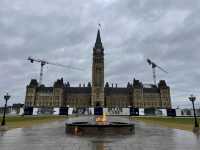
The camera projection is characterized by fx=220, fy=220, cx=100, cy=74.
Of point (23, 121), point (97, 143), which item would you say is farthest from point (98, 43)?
point (97, 143)

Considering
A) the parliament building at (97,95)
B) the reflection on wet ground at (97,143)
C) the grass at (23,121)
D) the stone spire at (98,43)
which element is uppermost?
the stone spire at (98,43)

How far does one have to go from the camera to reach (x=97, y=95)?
164750 mm

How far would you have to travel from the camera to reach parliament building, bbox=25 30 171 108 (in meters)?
166

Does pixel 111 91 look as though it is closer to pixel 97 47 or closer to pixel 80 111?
pixel 97 47

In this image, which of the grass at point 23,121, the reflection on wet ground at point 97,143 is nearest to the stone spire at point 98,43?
the grass at point 23,121

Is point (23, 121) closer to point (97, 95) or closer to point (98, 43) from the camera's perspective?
point (97, 95)

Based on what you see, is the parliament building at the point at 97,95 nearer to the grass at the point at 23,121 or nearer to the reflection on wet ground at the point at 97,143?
the grass at the point at 23,121

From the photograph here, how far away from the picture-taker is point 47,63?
18838 cm

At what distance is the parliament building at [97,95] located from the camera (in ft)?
545

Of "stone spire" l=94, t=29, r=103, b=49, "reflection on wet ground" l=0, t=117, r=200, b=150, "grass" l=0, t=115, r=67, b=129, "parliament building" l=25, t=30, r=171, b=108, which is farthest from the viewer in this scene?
"stone spire" l=94, t=29, r=103, b=49

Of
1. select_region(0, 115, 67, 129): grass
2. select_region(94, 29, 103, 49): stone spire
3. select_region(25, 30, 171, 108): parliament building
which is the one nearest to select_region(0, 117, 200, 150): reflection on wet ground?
select_region(0, 115, 67, 129): grass

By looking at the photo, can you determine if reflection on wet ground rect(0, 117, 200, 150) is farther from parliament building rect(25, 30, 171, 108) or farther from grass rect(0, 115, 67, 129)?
parliament building rect(25, 30, 171, 108)

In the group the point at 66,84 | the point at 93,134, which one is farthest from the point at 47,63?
the point at 93,134

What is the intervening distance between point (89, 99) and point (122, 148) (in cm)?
16606
